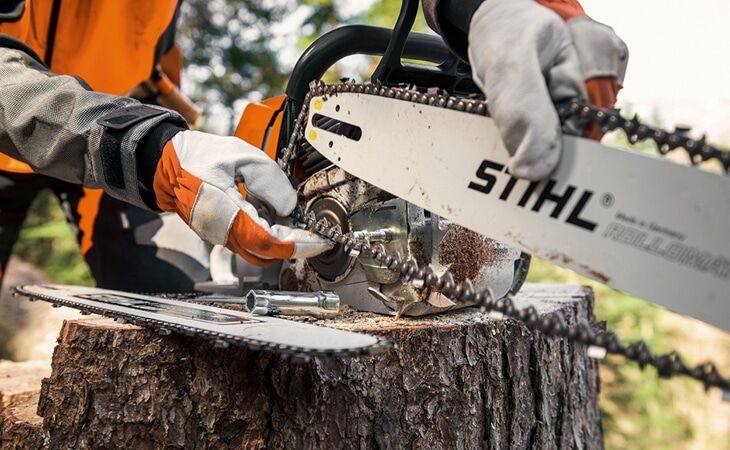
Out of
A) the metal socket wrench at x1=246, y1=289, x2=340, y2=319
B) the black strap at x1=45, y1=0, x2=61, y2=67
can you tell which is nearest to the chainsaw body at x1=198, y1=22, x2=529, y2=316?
the metal socket wrench at x1=246, y1=289, x2=340, y2=319

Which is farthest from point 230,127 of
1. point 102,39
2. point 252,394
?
point 252,394

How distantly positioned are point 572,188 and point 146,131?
96 cm

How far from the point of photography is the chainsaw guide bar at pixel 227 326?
119cm

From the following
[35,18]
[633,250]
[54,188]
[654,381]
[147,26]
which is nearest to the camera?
[633,250]

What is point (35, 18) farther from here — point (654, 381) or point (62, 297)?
point (654, 381)

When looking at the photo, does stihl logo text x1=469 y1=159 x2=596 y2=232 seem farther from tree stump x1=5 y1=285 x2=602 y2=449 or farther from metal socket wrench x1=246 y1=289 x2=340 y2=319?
metal socket wrench x1=246 y1=289 x2=340 y2=319

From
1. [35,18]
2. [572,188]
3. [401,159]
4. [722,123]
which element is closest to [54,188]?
[35,18]

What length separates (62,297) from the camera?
1771 mm

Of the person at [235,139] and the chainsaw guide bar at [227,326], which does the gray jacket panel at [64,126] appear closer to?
the person at [235,139]

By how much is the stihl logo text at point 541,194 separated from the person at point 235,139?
0.04 meters

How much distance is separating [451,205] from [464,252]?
31 cm

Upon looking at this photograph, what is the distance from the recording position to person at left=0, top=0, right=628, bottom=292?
43.1 inches

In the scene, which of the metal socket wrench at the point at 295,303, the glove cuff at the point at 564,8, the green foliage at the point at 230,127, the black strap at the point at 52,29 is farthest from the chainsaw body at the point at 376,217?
the green foliage at the point at 230,127

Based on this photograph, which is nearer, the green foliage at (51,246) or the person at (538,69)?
the person at (538,69)
